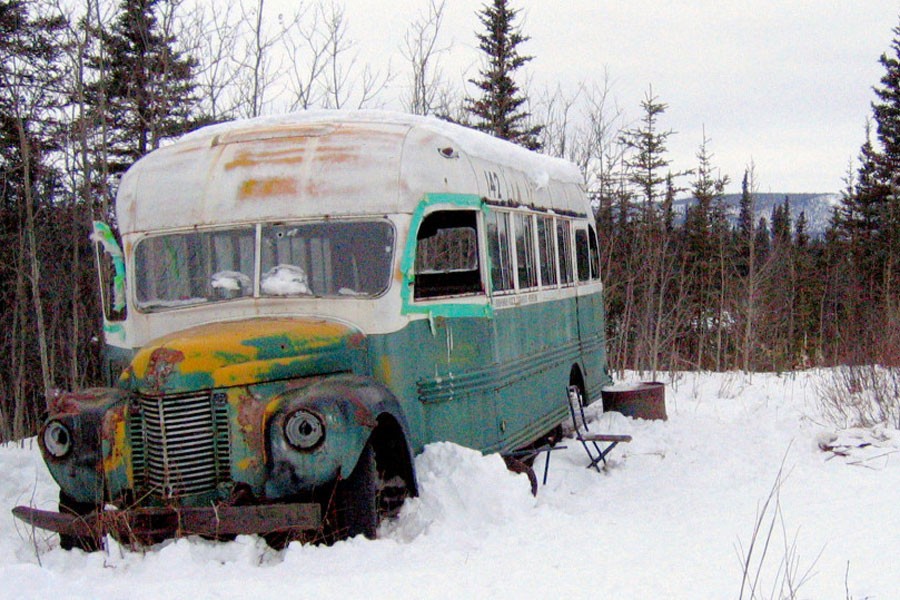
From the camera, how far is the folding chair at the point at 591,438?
27.0 ft

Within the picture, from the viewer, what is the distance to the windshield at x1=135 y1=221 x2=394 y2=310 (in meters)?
6.21

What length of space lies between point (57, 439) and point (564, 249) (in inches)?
223

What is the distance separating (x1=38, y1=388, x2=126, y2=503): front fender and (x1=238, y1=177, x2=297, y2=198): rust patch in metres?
1.61

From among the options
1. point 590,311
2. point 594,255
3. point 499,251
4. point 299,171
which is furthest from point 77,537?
point 594,255

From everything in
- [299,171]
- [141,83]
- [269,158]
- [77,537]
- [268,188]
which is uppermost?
[141,83]

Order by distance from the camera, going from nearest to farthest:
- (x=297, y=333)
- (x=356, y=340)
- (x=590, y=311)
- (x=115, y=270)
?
(x=297, y=333) < (x=356, y=340) < (x=115, y=270) < (x=590, y=311)

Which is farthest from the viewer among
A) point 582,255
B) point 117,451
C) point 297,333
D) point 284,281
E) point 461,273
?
point 582,255

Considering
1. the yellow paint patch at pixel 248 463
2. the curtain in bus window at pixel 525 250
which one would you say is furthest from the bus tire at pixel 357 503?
the curtain in bus window at pixel 525 250

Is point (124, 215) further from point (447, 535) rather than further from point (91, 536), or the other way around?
point (447, 535)

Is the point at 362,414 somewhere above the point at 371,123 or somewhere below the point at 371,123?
below

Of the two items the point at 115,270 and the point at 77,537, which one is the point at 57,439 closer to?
the point at 77,537

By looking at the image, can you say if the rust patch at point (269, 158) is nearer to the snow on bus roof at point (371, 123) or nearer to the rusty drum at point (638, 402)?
the snow on bus roof at point (371, 123)

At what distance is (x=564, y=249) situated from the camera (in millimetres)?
9734

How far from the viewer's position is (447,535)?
18.0 ft
